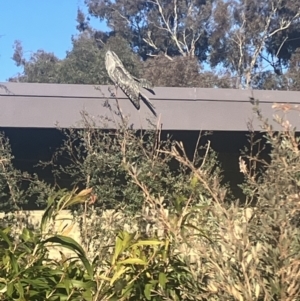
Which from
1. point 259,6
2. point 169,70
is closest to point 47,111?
point 169,70

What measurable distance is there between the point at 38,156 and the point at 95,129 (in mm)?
1347

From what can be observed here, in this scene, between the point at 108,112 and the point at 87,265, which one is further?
the point at 108,112

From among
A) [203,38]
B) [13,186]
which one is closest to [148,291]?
[13,186]

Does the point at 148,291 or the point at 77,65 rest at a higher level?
the point at 77,65

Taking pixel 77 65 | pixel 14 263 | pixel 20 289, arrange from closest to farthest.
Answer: pixel 20 289, pixel 14 263, pixel 77 65

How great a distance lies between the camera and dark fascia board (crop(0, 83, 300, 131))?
5.86 metres

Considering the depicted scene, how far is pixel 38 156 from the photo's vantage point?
260 inches

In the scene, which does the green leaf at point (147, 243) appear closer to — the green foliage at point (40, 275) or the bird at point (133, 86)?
the green foliage at point (40, 275)

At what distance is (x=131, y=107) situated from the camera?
20.0 ft

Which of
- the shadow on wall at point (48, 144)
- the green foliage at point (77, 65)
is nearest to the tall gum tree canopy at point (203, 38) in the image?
the green foliage at point (77, 65)

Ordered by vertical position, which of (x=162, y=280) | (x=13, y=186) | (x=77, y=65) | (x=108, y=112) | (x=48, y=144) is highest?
(x=77, y=65)

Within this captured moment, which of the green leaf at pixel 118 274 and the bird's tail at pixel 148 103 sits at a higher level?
the bird's tail at pixel 148 103

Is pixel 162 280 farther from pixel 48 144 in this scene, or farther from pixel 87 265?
pixel 48 144

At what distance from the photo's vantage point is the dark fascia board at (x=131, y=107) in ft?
19.2
